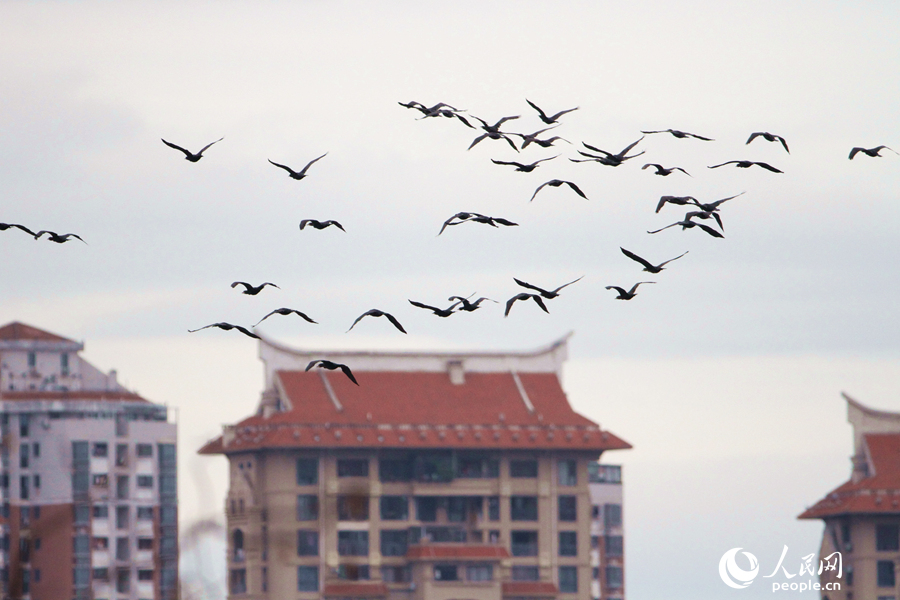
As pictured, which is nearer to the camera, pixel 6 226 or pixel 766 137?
pixel 6 226

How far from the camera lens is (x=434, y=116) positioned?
273ft

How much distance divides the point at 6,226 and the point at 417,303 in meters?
13.5

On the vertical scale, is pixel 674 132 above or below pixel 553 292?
above

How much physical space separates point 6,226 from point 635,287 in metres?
21.6

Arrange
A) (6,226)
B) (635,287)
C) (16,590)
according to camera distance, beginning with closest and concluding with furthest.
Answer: (16,590) < (6,226) < (635,287)

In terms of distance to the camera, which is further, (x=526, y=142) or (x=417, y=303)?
(x=526, y=142)

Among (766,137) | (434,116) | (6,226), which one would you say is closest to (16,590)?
(6,226)

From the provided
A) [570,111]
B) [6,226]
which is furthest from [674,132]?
[6,226]

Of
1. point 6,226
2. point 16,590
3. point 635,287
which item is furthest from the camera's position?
point 635,287

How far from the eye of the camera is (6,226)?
76.6 m

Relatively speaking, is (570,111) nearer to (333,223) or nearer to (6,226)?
(333,223)

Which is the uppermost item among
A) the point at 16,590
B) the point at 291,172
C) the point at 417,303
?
the point at 291,172

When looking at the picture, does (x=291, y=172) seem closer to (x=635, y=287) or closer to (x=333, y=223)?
(x=333, y=223)

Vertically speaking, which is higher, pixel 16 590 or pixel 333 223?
pixel 333 223
